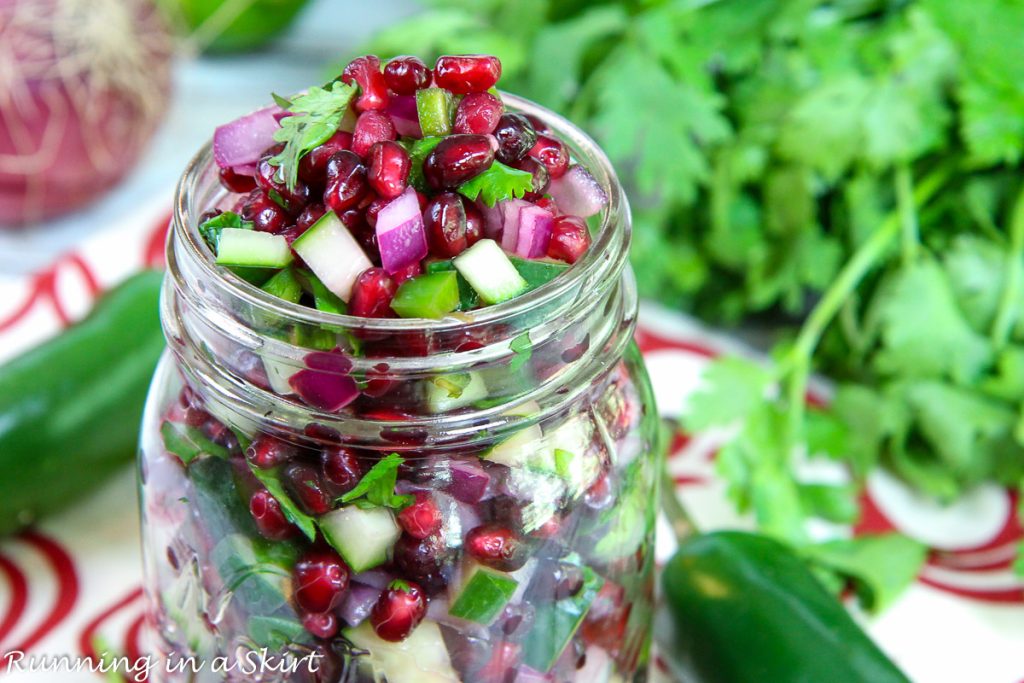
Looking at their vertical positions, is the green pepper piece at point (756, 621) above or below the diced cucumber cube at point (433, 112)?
below

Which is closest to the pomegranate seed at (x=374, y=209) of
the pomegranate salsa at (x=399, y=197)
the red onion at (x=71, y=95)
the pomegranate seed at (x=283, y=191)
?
the pomegranate salsa at (x=399, y=197)

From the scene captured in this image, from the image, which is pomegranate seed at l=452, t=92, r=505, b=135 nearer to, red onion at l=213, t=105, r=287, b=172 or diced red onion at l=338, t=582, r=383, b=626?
red onion at l=213, t=105, r=287, b=172

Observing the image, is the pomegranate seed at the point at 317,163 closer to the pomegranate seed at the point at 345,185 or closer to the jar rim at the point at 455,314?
the pomegranate seed at the point at 345,185

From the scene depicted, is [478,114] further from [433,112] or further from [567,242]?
[567,242]

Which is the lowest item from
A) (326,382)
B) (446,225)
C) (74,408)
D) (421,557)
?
(74,408)

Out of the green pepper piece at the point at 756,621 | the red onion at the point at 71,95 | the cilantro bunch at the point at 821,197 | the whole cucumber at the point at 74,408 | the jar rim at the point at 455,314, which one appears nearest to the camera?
the jar rim at the point at 455,314

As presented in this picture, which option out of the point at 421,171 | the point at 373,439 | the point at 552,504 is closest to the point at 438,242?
the point at 421,171

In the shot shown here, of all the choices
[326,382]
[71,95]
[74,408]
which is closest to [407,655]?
[326,382]
